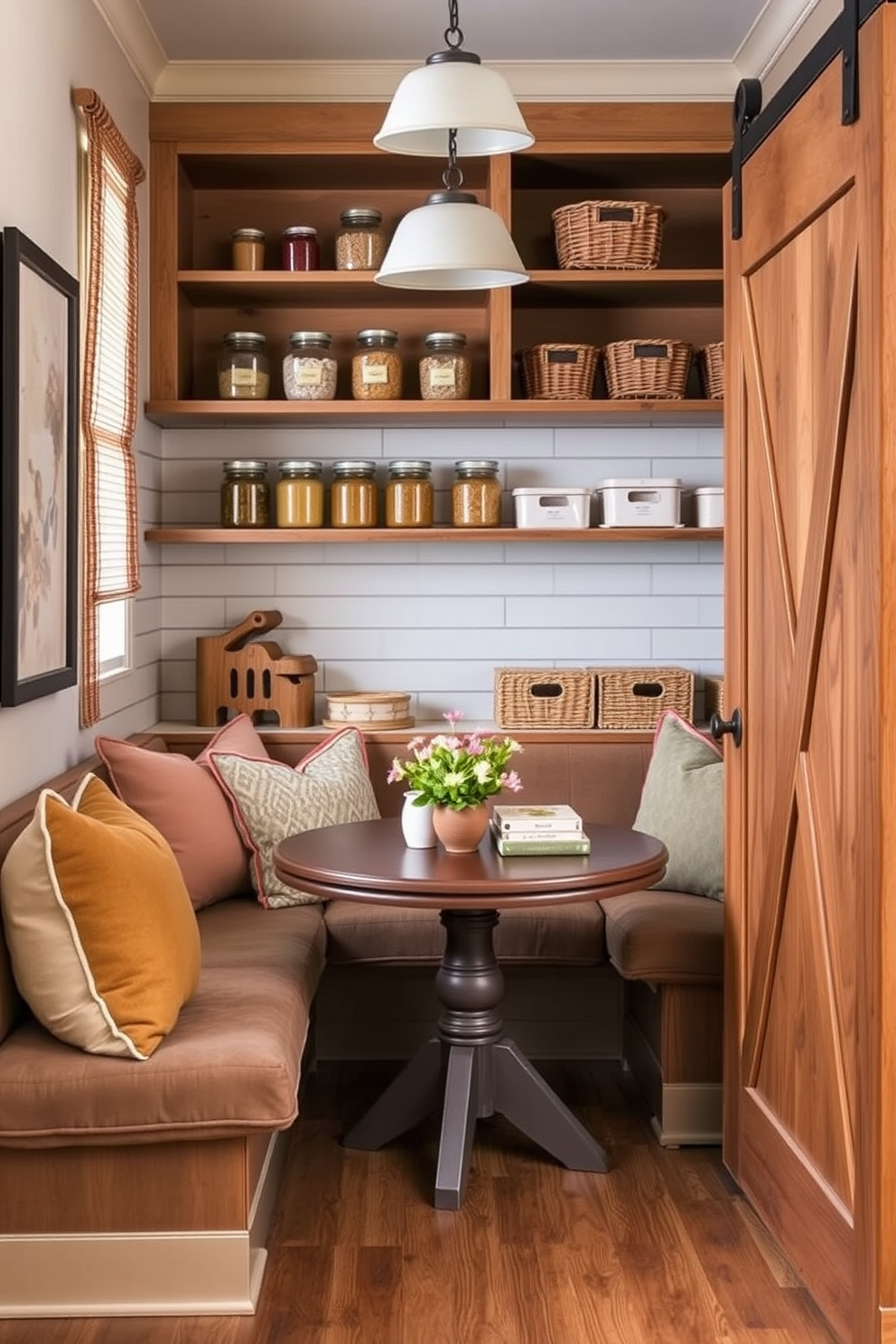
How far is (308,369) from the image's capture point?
4281 mm

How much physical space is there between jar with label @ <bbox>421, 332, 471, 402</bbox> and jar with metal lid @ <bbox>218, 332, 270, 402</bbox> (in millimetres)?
477

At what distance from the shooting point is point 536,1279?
2.80 m

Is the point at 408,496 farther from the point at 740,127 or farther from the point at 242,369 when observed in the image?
the point at 740,127

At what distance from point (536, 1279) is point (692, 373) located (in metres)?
2.80

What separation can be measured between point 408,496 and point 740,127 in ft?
5.17

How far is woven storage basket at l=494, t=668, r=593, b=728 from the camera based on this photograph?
14.1 ft

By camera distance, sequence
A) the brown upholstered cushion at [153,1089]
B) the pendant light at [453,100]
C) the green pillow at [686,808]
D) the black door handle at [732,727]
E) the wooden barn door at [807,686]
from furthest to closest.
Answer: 1. the green pillow at [686,808]
2. the black door handle at [732,727]
3. the pendant light at [453,100]
4. the brown upholstered cushion at [153,1089]
5. the wooden barn door at [807,686]

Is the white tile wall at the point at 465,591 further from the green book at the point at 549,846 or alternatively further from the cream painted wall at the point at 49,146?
the green book at the point at 549,846

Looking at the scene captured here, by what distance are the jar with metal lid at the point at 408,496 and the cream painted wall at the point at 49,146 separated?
3.05 feet

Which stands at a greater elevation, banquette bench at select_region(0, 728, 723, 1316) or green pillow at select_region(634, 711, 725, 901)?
green pillow at select_region(634, 711, 725, 901)

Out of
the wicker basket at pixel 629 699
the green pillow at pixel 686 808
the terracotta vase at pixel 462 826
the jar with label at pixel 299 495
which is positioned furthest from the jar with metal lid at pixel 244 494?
the terracotta vase at pixel 462 826

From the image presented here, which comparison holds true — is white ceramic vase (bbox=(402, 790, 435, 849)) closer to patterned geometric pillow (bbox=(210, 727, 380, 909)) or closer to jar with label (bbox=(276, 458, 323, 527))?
patterned geometric pillow (bbox=(210, 727, 380, 909))

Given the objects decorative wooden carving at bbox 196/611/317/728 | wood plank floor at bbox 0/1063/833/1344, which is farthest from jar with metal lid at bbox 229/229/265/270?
wood plank floor at bbox 0/1063/833/1344

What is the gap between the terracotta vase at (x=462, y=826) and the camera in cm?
321
